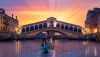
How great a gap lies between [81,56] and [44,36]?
13.9 feet

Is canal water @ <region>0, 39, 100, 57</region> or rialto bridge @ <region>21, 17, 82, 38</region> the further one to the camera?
rialto bridge @ <region>21, 17, 82, 38</region>

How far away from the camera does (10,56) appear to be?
11.2 meters

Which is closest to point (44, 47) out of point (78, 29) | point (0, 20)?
point (0, 20)

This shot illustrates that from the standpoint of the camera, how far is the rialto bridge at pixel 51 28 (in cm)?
5525

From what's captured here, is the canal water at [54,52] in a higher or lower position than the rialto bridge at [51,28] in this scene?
lower

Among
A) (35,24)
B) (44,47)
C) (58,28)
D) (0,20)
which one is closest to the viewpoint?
(44,47)

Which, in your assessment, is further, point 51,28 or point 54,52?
point 51,28

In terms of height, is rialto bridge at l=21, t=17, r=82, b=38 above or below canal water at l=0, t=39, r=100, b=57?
above

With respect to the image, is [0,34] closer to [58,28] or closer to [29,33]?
[29,33]

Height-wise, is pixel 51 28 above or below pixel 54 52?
above

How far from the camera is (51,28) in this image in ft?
176

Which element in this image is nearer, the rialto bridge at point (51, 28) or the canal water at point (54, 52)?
the canal water at point (54, 52)

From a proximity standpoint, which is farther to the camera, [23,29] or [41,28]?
[23,29]

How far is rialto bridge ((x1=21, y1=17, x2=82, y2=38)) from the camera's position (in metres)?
55.2
